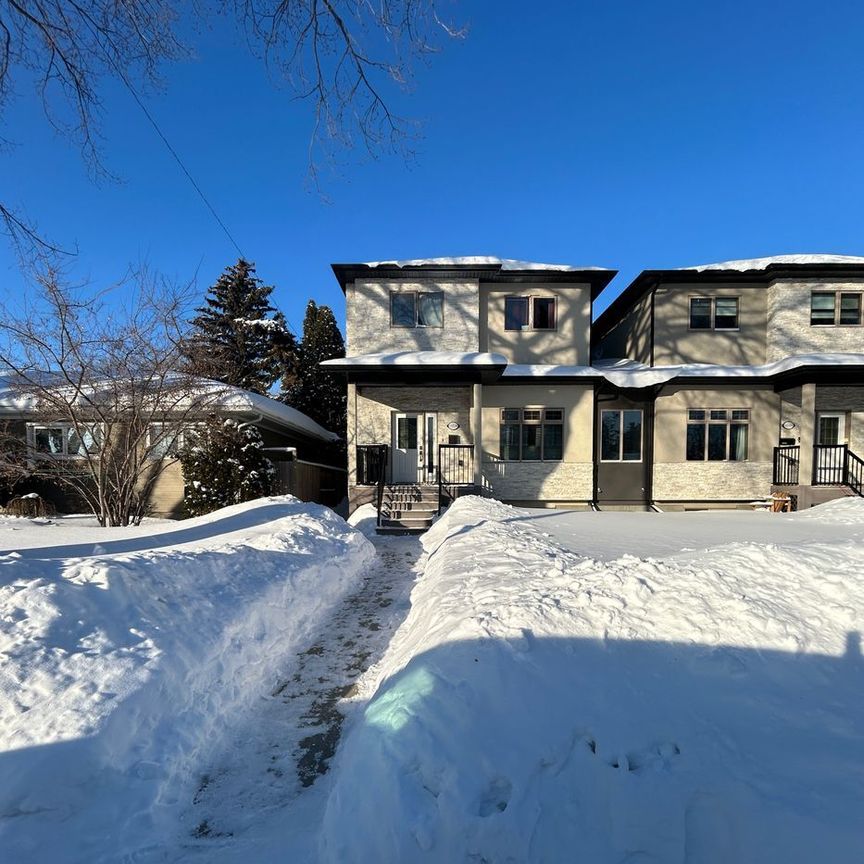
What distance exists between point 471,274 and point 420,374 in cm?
367

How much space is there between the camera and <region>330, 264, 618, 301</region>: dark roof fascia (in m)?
12.8

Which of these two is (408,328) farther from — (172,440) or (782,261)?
(782,261)

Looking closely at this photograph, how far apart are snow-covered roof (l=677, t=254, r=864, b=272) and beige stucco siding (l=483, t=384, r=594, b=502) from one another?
5.75 m

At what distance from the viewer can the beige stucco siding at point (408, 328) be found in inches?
513

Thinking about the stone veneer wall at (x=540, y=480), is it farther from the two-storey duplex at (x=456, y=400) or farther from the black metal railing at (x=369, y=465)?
the black metal railing at (x=369, y=465)

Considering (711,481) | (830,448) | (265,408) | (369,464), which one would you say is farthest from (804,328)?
(265,408)

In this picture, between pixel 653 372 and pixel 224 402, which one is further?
pixel 653 372

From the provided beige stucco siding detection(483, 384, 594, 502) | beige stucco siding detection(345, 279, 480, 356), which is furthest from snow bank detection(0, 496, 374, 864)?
beige stucco siding detection(345, 279, 480, 356)

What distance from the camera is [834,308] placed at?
13.0 metres

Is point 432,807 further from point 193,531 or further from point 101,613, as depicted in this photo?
point 193,531

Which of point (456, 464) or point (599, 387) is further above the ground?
point (599, 387)

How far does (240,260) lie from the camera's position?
2534cm

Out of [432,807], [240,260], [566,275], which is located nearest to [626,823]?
[432,807]

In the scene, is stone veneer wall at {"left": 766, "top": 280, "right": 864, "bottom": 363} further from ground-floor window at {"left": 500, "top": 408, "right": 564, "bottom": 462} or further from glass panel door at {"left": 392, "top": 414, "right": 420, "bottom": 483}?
glass panel door at {"left": 392, "top": 414, "right": 420, "bottom": 483}
